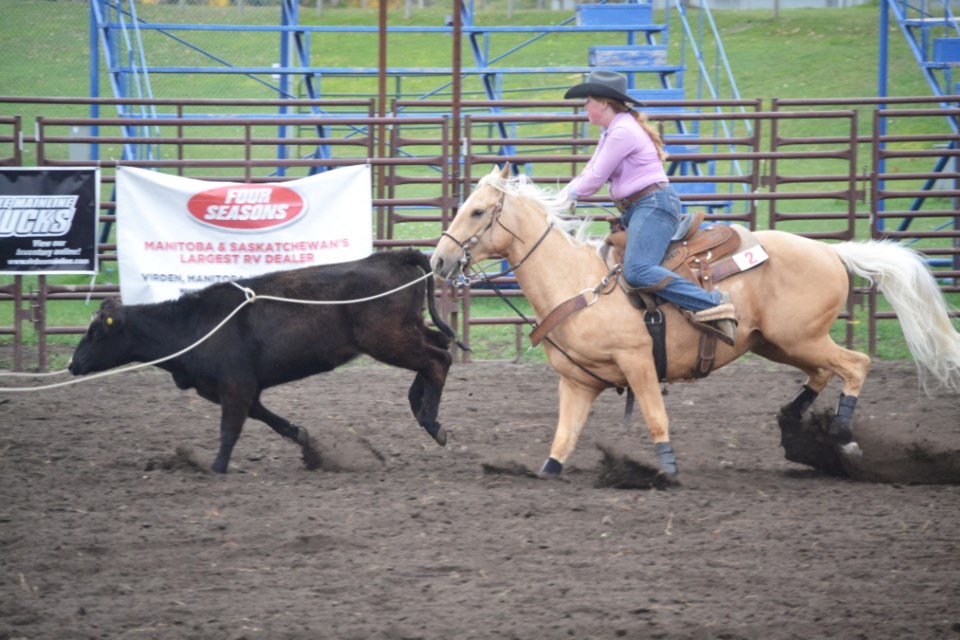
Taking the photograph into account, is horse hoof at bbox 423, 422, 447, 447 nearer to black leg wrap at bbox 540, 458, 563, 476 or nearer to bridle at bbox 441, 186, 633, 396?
black leg wrap at bbox 540, 458, 563, 476

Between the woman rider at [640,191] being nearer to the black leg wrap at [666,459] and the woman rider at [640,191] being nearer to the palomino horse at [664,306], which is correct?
the palomino horse at [664,306]

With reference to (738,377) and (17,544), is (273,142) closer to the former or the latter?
(738,377)

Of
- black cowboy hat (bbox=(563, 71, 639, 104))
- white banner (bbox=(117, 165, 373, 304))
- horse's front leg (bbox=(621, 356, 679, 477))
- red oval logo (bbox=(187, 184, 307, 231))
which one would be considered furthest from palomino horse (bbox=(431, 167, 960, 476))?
red oval logo (bbox=(187, 184, 307, 231))

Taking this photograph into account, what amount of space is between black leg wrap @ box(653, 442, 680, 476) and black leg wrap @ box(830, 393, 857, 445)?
1.03 metres

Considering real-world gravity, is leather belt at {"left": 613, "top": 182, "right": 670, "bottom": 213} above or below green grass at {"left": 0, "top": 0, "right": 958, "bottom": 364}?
below

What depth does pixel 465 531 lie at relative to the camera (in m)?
5.75

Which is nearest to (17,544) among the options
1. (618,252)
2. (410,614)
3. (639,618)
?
(410,614)

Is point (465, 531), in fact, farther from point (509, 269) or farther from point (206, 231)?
point (206, 231)

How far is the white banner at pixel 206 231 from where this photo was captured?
10016mm

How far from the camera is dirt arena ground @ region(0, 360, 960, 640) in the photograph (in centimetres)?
464

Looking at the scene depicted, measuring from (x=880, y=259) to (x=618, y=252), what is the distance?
66.1 inches

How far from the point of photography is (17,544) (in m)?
5.61

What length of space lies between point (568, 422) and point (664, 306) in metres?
0.87

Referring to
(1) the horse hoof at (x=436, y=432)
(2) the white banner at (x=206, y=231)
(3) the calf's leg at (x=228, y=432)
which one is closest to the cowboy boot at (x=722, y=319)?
(1) the horse hoof at (x=436, y=432)
